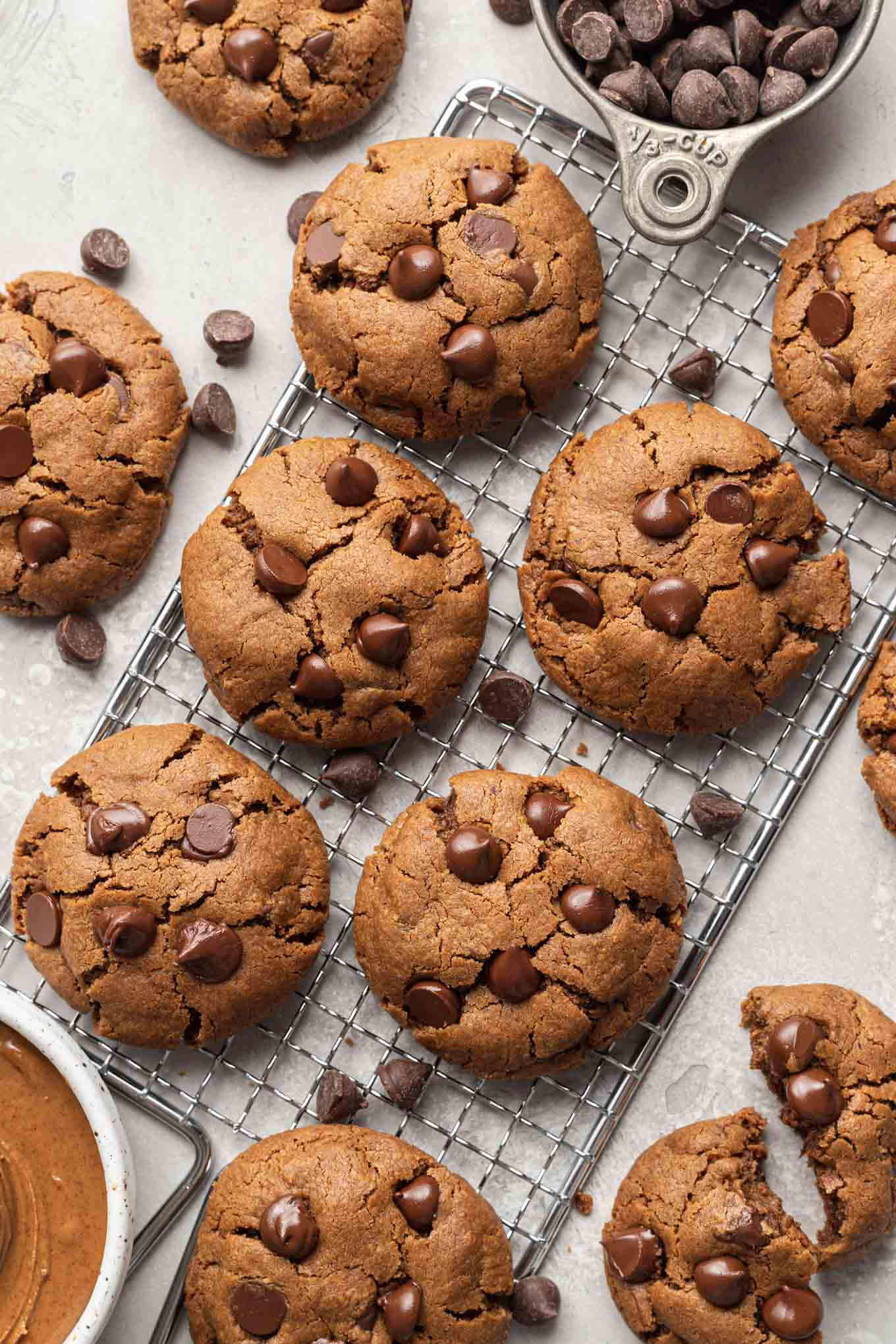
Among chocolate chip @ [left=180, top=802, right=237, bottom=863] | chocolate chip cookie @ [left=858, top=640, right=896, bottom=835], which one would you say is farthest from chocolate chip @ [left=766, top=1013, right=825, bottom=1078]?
chocolate chip @ [left=180, top=802, right=237, bottom=863]

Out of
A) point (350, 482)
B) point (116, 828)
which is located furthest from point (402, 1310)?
point (350, 482)

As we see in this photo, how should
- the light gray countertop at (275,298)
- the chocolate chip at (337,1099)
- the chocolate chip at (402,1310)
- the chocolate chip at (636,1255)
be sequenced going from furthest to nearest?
the light gray countertop at (275,298) < the chocolate chip at (337,1099) < the chocolate chip at (636,1255) < the chocolate chip at (402,1310)

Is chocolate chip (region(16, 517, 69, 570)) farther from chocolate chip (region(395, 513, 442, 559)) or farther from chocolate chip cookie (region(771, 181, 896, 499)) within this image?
chocolate chip cookie (region(771, 181, 896, 499))

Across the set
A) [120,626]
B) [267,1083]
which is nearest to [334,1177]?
[267,1083]

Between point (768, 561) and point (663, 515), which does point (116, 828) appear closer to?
point (663, 515)

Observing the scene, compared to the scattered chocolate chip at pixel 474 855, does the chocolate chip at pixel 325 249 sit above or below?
above

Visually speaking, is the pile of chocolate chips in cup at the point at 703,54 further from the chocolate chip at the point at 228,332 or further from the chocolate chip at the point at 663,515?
the chocolate chip at the point at 228,332

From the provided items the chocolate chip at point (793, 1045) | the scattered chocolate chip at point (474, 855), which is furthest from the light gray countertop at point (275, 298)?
the scattered chocolate chip at point (474, 855)
